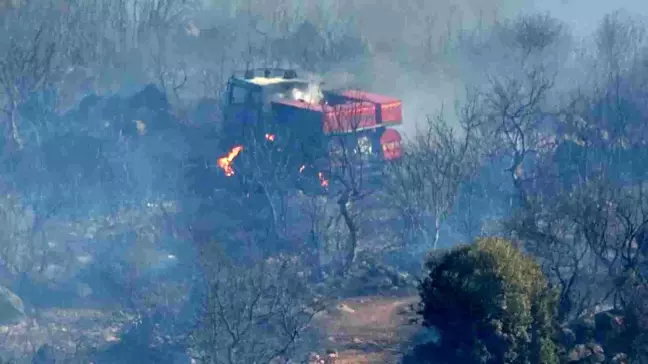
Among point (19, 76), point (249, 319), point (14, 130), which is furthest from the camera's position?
point (19, 76)

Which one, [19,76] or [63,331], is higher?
[19,76]

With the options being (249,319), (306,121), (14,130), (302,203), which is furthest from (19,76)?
(249,319)

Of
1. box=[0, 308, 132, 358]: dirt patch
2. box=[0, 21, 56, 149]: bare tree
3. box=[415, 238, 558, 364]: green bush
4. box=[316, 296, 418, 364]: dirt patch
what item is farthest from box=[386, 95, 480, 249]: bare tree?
box=[0, 21, 56, 149]: bare tree

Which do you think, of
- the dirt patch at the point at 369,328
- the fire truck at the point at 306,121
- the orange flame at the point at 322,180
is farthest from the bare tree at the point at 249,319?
the fire truck at the point at 306,121

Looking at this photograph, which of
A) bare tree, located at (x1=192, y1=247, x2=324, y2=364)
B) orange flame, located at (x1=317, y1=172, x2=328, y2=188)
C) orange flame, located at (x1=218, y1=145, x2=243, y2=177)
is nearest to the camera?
bare tree, located at (x1=192, y1=247, x2=324, y2=364)

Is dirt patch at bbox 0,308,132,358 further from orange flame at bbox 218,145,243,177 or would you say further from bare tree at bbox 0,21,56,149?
bare tree at bbox 0,21,56,149

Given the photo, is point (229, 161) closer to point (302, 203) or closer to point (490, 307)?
point (302, 203)
